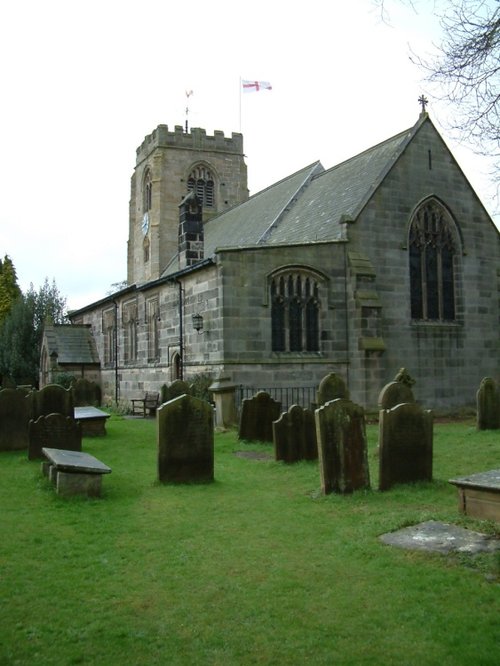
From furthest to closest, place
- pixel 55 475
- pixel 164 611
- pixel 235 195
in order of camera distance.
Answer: pixel 235 195
pixel 55 475
pixel 164 611

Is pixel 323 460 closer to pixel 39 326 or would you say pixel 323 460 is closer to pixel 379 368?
pixel 379 368

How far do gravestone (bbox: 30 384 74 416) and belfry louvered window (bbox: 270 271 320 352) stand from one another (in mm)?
6682

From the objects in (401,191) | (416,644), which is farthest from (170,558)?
(401,191)

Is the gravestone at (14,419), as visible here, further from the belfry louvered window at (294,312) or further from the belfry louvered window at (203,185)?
the belfry louvered window at (203,185)

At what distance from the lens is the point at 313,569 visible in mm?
5773

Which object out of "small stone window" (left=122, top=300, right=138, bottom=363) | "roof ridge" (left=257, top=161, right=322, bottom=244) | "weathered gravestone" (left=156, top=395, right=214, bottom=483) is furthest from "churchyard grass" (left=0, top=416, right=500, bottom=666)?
"small stone window" (left=122, top=300, right=138, bottom=363)

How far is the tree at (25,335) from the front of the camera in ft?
126

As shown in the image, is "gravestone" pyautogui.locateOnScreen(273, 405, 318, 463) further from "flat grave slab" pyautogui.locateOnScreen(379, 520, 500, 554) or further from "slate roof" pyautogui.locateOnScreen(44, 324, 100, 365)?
"slate roof" pyautogui.locateOnScreen(44, 324, 100, 365)

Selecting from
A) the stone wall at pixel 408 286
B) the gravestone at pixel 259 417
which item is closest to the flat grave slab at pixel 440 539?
the gravestone at pixel 259 417

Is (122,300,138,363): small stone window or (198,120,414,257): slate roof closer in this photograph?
(198,120,414,257): slate roof

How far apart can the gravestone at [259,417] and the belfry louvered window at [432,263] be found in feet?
25.8

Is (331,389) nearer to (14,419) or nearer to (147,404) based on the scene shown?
(14,419)

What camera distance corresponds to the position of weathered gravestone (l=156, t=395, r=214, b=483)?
31.0 feet

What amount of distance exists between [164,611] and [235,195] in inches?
1390
